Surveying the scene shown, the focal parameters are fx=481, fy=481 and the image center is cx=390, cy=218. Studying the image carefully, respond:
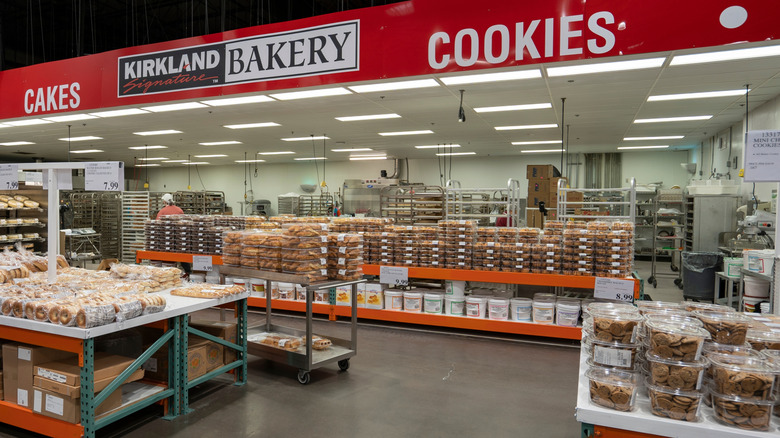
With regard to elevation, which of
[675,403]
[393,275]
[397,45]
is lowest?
[393,275]

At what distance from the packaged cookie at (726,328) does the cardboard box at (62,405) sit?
3.56 metres

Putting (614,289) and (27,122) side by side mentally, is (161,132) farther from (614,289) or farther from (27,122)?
(614,289)

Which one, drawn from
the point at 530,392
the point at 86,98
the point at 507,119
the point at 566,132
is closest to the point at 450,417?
the point at 530,392

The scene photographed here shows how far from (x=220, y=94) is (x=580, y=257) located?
5.51 m

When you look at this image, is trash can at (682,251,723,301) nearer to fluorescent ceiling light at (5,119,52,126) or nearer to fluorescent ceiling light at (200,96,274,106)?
fluorescent ceiling light at (200,96,274,106)

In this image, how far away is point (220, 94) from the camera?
7.16m

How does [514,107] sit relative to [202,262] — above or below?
above

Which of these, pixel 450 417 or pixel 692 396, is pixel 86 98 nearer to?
pixel 450 417


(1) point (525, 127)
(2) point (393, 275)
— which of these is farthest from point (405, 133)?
(2) point (393, 275)

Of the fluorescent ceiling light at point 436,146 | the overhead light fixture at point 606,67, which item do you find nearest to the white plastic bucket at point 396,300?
the overhead light fixture at point 606,67

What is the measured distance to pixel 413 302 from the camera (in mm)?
6391

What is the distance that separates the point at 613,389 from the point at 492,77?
5171mm

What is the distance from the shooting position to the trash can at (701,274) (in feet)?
26.7

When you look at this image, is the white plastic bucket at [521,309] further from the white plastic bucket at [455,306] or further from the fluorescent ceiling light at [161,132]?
the fluorescent ceiling light at [161,132]
